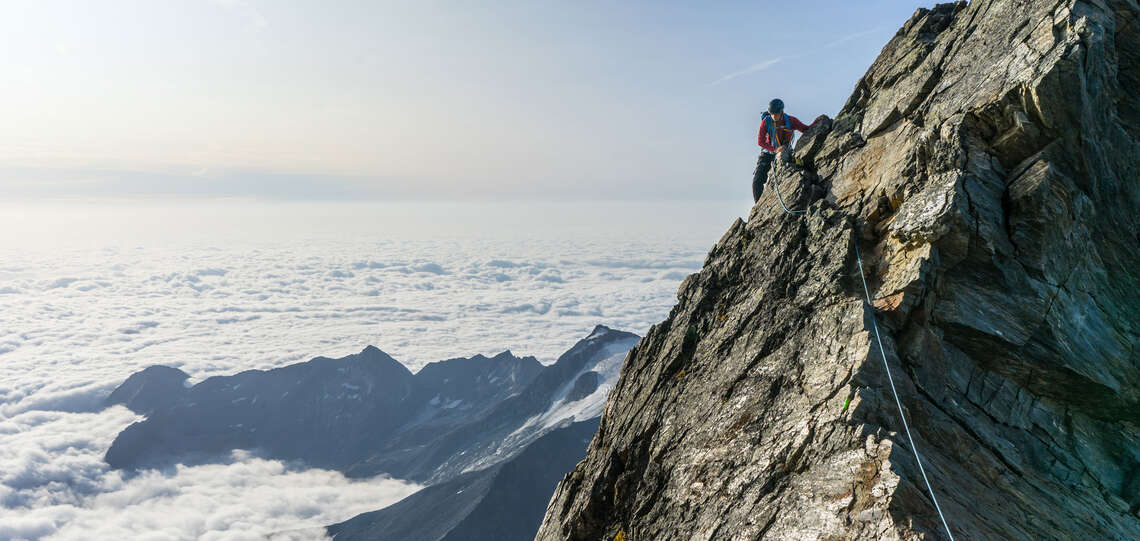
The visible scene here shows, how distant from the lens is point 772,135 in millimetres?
25391

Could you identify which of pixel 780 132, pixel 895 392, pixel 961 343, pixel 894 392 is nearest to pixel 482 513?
pixel 780 132

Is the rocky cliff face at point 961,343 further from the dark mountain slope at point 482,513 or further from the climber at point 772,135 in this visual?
→ the dark mountain slope at point 482,513

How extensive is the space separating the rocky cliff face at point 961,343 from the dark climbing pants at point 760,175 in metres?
7.51

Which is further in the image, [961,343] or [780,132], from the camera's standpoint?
[780,132]

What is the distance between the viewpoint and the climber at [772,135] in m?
24.8

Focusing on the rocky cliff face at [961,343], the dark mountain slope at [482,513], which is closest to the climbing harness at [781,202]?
the rocky cliff face at [961,343]

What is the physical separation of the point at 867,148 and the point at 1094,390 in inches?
392

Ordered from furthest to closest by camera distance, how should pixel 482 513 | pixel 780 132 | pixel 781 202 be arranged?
1. pixel 482 513
2. pixel 780 132
3. pixel 781 202

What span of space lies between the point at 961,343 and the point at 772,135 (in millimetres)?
13863

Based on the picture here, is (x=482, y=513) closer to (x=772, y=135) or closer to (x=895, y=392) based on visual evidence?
(x=772, y=135)

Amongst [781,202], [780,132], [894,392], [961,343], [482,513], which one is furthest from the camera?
[482,513]

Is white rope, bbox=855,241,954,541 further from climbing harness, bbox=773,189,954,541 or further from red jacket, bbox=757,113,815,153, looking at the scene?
red jacket, bbox=757,113,815,153

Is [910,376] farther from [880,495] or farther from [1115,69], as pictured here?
[1115,69]

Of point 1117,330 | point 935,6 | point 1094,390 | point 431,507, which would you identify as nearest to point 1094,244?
point 1117,330
